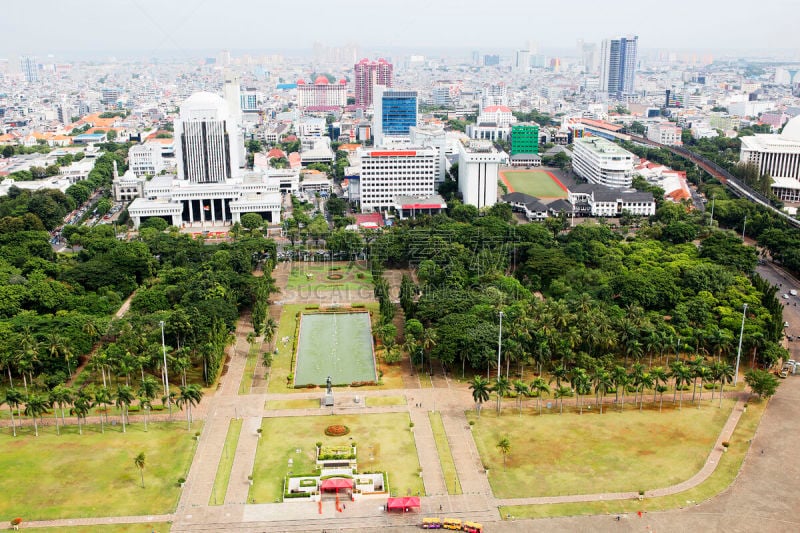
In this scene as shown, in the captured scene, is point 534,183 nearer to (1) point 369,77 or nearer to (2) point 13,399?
(2) point 13,399

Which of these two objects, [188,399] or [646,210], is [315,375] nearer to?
[188,399]

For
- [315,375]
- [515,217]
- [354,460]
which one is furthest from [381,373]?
[515,217]

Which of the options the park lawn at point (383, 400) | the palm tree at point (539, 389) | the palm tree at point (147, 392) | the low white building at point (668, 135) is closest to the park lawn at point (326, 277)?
the park lawn at point (383, 400)

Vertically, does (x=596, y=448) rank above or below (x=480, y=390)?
below

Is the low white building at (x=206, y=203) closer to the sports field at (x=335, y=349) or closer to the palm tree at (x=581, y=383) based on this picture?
the sports field at (x=335, y=349)

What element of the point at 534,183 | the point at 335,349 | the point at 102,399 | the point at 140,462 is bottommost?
the point at 335,349

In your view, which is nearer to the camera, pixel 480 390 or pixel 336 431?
pixel 336 431

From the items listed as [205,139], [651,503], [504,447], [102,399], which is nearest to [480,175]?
[205,139]

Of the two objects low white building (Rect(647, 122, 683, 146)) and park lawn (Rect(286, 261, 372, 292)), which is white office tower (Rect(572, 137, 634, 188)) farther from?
low white building (Rect(647, 122, 683, 146))
